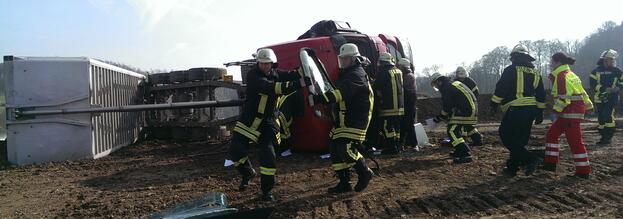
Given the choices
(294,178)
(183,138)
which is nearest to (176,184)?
(294,178)

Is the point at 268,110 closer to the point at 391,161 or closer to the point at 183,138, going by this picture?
Result: the point at 391,161

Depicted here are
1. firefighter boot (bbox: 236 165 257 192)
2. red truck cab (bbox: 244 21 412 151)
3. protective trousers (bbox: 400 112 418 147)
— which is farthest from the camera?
protective trousers (bbox: 400 112 418 147)

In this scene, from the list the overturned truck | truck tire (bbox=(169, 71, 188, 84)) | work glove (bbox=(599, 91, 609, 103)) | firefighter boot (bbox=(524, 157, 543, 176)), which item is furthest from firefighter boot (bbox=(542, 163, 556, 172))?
truck tire (bbox=(169, 71, 188, 84))

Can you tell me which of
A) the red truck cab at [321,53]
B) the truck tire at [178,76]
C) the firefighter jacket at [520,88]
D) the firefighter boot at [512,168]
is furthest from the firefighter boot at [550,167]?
the truck tire at [178,76]

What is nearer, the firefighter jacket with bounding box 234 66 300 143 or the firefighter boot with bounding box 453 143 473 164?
the firefighter jacket with bounding box 234 66 300 143

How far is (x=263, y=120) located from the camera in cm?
521

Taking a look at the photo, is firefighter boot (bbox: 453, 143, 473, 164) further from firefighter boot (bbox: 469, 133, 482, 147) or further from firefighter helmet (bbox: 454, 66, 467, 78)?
firefighter helmet (bbox: 454, 66, 467, 78)

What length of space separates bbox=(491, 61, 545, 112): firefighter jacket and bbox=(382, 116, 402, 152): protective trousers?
219 centimetres

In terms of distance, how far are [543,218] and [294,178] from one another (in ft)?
10.3

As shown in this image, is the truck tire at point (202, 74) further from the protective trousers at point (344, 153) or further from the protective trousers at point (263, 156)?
the protective trousers at point (344, 153)

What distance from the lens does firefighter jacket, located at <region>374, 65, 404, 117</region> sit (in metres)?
7.82

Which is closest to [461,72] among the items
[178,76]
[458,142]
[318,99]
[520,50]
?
[458,142]

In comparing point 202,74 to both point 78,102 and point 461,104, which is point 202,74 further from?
point 461,104

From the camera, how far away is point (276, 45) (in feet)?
25.7
